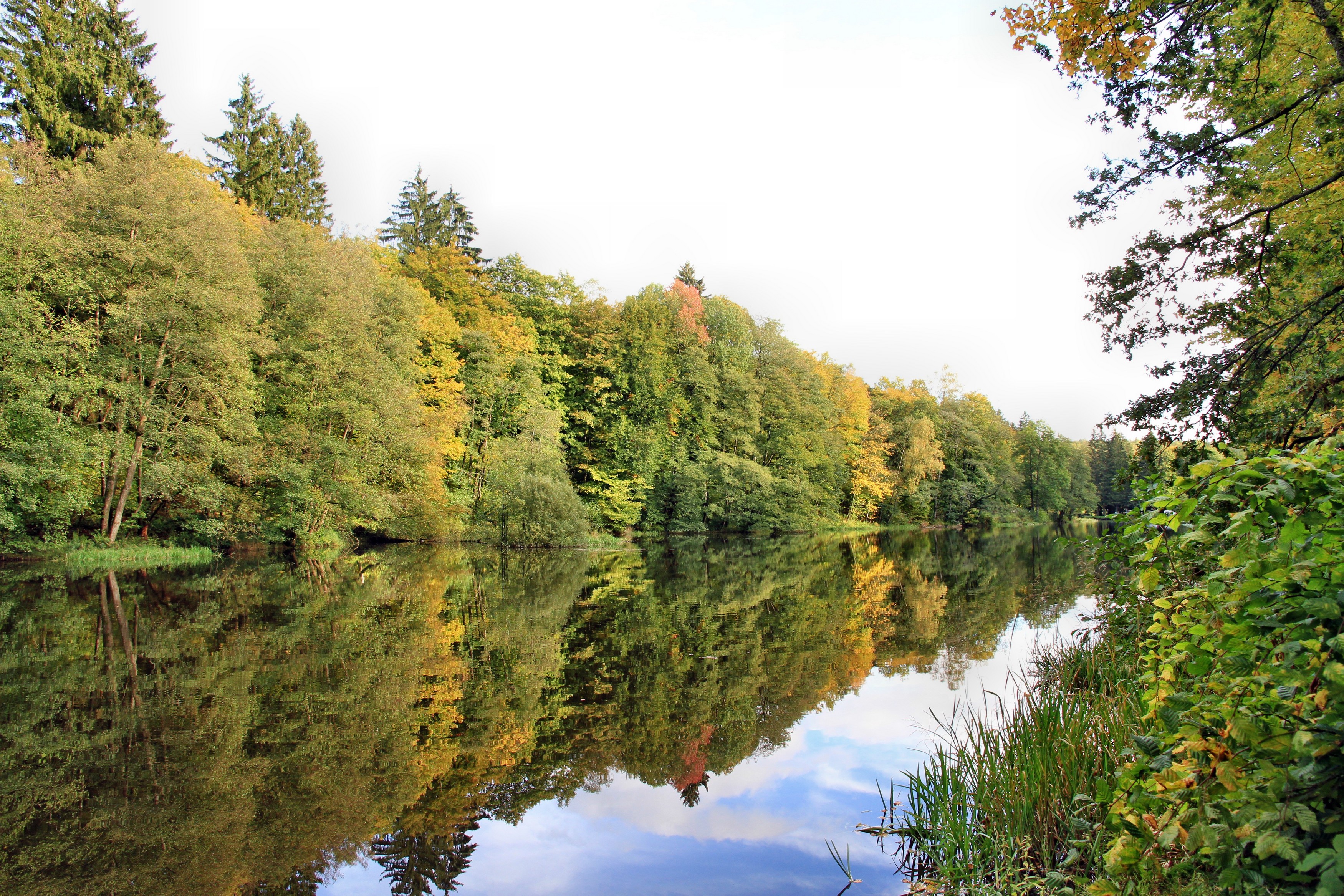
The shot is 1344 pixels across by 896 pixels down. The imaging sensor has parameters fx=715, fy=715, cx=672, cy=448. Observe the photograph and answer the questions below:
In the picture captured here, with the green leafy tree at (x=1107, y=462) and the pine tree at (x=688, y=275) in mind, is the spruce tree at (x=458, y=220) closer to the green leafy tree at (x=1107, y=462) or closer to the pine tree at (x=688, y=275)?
the pine tree at (x=688, y=275)

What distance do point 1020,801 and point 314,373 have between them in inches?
968

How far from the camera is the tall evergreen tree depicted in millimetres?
34938

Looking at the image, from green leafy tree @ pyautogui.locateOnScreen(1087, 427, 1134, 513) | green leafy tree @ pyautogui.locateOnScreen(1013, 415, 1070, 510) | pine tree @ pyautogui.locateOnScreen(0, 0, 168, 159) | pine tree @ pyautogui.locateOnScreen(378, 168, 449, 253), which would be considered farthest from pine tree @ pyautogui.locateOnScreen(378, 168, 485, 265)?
green leafy tree @ pyautogui.locateOnScreen(1087, 427, 1134, 513)

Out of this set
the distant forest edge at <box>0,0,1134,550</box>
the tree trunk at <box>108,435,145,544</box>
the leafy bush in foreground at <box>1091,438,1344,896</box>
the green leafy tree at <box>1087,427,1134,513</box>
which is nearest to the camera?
the leafy bush in foreground at <box>1091,438,1344,896</box>

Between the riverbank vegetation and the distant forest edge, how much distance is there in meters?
1.87

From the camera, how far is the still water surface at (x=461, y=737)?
456 cm

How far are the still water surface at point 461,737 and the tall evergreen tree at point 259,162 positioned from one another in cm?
2675

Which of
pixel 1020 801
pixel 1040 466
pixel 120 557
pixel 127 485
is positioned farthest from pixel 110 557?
pixel 1040 466

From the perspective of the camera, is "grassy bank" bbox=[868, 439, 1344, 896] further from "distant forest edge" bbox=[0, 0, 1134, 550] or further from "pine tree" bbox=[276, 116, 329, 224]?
"pine tree" bbox=[276, 116, 329, 224]

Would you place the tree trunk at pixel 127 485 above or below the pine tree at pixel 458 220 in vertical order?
below

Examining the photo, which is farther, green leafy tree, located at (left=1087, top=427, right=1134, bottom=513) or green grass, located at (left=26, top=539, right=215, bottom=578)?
green leafy tree, located at (left=1087, top=427, right=1134, bottom=513)

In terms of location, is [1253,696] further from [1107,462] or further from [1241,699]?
[1107,462]

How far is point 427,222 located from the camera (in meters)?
46.7

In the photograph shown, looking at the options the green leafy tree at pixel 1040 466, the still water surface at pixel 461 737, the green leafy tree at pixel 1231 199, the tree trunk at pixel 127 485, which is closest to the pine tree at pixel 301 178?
the tree trunk at pixel 127 485
